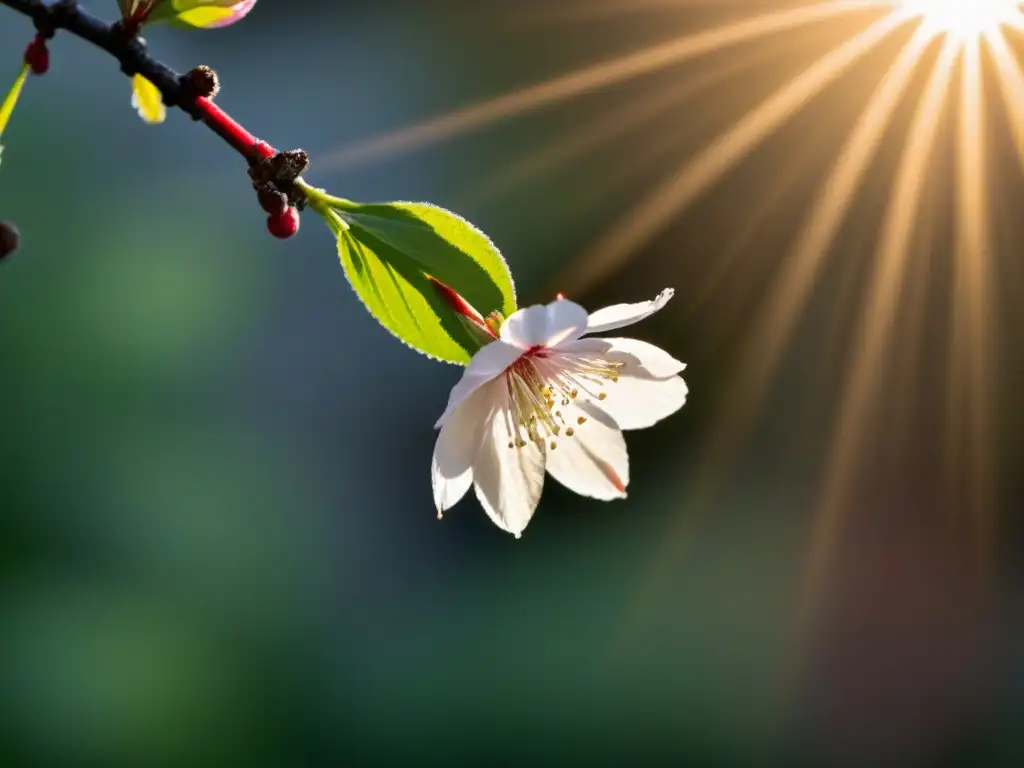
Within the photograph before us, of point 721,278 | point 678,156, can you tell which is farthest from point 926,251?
point 678,156

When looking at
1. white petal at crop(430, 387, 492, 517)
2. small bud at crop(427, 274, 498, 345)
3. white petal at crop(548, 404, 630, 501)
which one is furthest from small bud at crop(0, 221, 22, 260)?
white petal at crop(548, 404, 630, 501)

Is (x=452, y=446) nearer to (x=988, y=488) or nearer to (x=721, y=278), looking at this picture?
(x=721, y=278)

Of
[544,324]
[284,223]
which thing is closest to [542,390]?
[544,324]

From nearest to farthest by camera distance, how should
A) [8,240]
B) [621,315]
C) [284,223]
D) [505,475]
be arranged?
[8,240], [284,223], [621,315], [505,475]

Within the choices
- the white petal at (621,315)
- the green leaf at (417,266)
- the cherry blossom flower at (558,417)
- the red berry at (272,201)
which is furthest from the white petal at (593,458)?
the red berry at (272,201)

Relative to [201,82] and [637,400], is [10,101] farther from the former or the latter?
[637,400]

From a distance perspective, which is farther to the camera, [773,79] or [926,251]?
[773,79]
